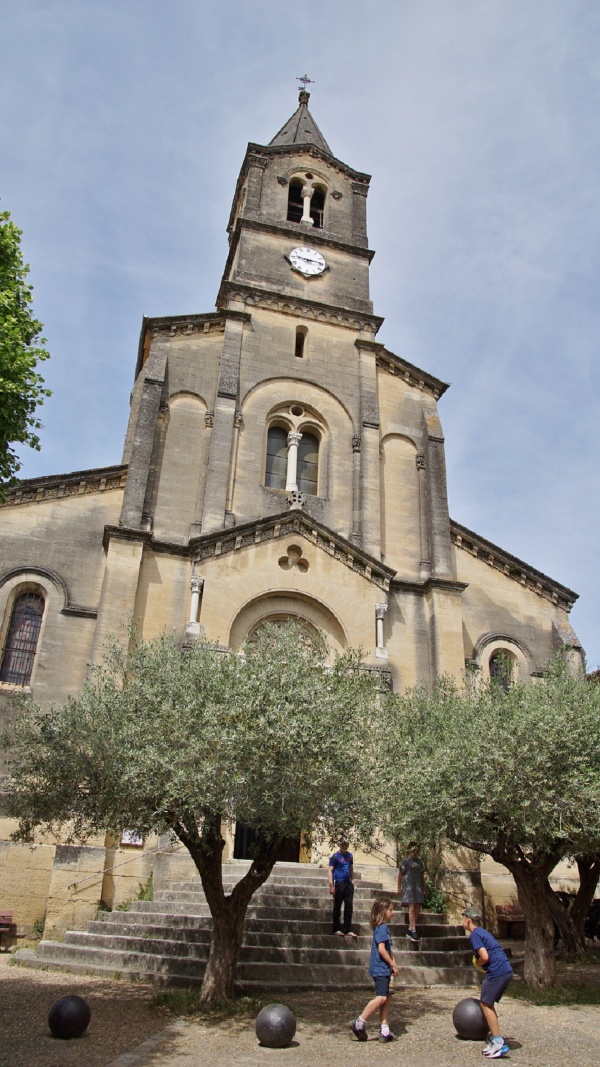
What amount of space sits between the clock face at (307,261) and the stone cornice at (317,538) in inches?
407

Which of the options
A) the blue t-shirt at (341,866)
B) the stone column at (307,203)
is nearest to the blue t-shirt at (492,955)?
the blue t-shirt at (341,866)

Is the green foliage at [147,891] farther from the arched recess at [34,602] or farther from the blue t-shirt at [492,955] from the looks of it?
the blue t-shirt at [492,955]

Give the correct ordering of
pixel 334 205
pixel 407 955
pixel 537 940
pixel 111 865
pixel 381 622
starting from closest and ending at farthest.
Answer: pixel 537 940, pixel 407 955, pixel 111 865, pixel 381 622, pixel 334 205

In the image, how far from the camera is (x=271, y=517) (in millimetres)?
20656

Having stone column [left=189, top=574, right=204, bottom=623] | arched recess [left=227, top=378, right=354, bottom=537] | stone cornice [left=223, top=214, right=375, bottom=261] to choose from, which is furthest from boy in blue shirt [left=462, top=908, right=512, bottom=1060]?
stone cornice [left=223, top=214, right=375, bottom=261]

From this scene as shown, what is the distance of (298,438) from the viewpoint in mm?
23344

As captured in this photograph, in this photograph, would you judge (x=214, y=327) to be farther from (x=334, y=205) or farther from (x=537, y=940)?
(x=537, y=940)

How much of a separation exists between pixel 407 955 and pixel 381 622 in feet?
27.6

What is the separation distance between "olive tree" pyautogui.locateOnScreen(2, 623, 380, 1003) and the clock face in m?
18.3

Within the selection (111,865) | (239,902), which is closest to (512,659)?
(111,865)

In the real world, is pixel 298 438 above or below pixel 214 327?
below

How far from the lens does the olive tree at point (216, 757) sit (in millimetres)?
9750

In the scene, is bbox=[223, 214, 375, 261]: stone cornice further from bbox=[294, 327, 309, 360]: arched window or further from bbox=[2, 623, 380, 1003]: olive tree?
bbox=[2, 623, 380, 1003]: olive tree

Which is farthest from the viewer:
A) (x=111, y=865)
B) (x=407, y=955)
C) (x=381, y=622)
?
(x=381, y=622)
